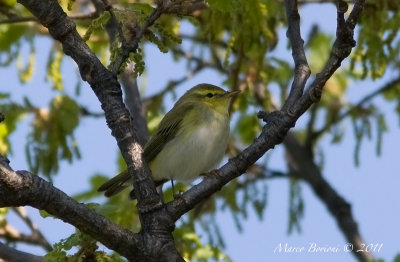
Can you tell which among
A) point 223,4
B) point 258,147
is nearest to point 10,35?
point 223,4

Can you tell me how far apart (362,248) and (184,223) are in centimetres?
147

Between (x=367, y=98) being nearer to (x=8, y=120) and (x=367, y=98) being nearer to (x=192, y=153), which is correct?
(x=192, y=153)

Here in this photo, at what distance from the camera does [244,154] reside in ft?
10.3

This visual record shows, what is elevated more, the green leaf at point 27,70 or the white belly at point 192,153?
the green leaf at point 27,70

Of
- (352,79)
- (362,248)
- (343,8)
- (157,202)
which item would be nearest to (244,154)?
(157,202)

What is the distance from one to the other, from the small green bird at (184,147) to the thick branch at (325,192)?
1.38m

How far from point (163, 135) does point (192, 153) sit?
9.4 inches

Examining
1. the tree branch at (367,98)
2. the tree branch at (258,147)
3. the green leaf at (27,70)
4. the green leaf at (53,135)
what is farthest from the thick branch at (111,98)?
the tree branch at (367,98)

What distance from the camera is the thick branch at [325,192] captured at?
6.05m

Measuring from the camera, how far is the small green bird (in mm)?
5254

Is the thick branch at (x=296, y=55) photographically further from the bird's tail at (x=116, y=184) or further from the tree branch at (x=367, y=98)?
the tree branch at (x=367, y=98)

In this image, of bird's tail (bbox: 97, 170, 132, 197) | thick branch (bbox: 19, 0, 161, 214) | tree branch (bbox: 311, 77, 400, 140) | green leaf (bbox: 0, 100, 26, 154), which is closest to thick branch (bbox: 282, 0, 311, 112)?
thick branch (bbox: 19, 0, 161, 214)

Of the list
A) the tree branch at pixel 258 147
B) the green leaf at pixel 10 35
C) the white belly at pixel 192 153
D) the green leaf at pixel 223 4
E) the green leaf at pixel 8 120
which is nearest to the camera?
the tree branch at pixel 258 147

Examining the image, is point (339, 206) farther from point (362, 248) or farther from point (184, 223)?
point (184, 223)
